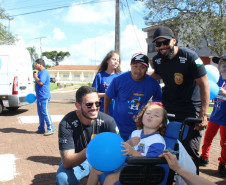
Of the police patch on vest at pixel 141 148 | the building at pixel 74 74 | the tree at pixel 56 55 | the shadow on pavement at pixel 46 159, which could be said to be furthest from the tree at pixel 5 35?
the tree at pixel 56 55

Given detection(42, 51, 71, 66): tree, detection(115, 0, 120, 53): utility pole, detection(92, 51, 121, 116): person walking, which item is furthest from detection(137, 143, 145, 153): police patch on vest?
detection(42, 51, 71, 66): tree

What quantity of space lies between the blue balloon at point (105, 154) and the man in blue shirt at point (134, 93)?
3.48ft

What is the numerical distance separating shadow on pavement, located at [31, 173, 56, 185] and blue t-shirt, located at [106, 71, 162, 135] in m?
1.49

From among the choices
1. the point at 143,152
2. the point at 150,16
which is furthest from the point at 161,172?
the point at 150,16

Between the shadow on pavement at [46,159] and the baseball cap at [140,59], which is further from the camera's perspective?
the shadow on pavement at [46,159]

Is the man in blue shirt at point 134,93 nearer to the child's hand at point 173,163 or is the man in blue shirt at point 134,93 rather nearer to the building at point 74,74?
the child's hand at point 173,163

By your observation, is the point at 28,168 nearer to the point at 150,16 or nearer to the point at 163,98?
the point at 163,98

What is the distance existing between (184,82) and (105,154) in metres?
1.45

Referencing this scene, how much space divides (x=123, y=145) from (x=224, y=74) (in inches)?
96.9

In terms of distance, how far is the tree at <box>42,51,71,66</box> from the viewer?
4131 inches

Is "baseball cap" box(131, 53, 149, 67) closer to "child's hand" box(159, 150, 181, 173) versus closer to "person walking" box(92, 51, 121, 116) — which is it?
"person walking" box(92, 51, 121, 116)

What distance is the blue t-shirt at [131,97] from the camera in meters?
3.02

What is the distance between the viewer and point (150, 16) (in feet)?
45.8

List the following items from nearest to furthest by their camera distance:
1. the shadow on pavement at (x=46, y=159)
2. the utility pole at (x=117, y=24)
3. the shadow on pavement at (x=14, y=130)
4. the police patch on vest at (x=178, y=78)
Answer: the police patch on vest at (x=178, y=78)
the shadow on pavement at (x=46, y=159)
the shadow on pavement at (x=14, y=130)
the utility pole at (x=117, y=24)
